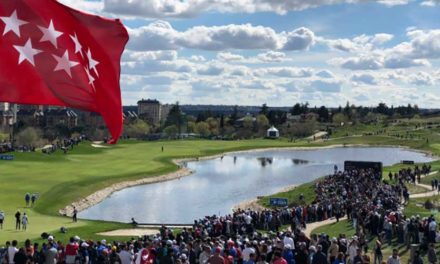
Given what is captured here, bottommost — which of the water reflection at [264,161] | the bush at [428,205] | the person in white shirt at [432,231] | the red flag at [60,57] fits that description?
the water reflection at [264,161]

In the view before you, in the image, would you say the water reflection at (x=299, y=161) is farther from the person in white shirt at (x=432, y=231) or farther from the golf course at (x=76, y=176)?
the person in white shirt at (x=432, y=231)

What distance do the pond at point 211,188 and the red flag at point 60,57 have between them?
116 feet

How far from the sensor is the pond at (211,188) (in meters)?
55.6

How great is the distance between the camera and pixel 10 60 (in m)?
15.0

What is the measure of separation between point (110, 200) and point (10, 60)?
5086cm

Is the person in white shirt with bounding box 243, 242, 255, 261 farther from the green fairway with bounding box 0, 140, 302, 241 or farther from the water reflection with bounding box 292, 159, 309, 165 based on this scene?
the water reflection with bounding box 292, 159, 309, 165

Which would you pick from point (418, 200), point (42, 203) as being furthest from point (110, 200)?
point (418, 200)

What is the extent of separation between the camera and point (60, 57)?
15.6 m

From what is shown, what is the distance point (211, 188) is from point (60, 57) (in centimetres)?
5906

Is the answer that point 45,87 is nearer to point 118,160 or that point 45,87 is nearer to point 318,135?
point 118,160

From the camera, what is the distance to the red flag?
1502 cm

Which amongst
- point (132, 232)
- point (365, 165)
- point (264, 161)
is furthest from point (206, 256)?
point (264, 161)

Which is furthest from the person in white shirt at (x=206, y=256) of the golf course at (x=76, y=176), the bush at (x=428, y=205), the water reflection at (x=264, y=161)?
the water reflection at (x=264, y=161)

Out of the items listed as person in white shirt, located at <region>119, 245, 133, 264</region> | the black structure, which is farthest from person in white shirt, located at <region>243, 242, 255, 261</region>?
the black structure
